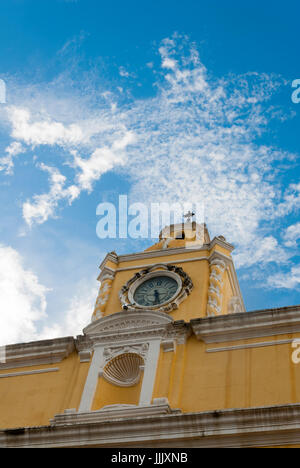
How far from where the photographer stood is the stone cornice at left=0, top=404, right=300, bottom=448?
12344 millimetres

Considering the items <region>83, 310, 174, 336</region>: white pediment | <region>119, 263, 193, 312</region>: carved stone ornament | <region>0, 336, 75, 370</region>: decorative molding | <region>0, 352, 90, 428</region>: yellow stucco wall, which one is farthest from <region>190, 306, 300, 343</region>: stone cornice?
<region>0, 336, 75, 370</region>: decorative molding

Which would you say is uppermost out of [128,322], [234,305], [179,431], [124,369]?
[234,305]

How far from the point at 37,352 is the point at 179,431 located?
214 inches

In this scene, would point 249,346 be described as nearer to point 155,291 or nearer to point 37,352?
point 155,291

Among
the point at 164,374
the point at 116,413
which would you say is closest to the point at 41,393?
the point at 116,413

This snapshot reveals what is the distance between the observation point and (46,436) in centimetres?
1391

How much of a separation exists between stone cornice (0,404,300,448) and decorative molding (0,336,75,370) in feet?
8.72

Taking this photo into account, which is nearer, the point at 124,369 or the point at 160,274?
the point at 124,369

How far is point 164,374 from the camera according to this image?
15031mm

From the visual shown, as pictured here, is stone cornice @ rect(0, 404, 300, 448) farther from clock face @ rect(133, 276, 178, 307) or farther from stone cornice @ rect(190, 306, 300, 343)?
clock face @ rect(133, 276, 178, 307)

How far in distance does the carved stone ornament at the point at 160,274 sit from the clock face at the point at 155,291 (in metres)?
0.11

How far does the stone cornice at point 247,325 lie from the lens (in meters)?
14.9

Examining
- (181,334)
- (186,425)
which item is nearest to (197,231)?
(181,334)

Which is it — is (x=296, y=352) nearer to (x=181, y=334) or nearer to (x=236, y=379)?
(x=236, y=379)
